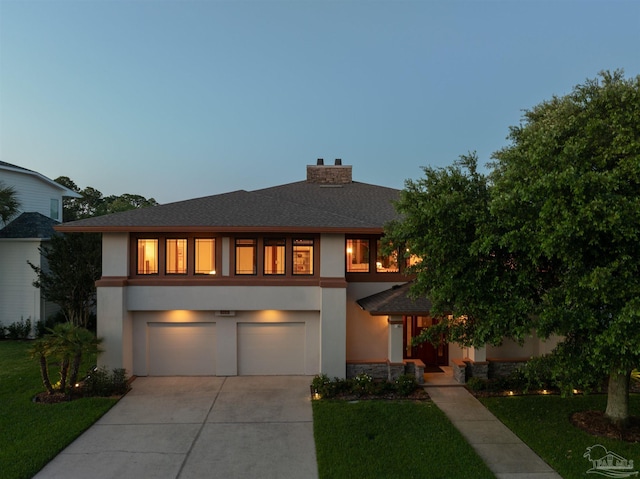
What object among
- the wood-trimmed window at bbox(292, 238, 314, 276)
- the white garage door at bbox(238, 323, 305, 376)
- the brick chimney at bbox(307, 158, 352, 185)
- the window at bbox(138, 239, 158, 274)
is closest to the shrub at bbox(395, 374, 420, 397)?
the white garage door at bbox(238, 323, 305, 376)

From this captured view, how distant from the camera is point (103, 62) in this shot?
74.2ft

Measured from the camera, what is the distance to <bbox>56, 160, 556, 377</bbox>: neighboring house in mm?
11117

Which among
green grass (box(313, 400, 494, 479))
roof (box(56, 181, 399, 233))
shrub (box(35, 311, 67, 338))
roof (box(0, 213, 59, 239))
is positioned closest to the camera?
green grass (box(313, 400, 494, 479))

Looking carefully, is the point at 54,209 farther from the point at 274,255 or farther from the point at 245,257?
the point at 274,255

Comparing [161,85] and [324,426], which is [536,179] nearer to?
[324,426]

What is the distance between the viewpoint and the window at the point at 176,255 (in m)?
11.7

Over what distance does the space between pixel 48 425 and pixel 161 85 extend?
2734cm

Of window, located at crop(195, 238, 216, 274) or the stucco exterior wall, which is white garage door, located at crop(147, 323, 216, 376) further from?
the stucco exterior wall

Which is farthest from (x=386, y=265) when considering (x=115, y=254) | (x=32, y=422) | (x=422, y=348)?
(x=32, y=422)

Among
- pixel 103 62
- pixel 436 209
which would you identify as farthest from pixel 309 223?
pixel 103 62

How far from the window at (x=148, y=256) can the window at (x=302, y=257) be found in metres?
4.43

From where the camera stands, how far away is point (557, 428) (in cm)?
805

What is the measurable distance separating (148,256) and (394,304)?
7.87 meters

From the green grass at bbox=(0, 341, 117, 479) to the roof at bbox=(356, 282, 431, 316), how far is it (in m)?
7.52
